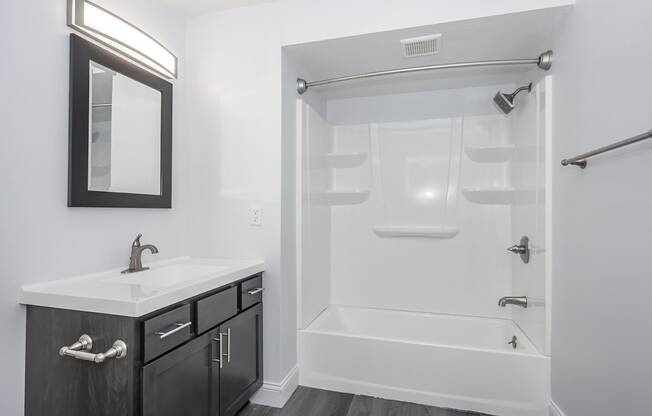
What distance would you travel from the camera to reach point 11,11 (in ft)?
4.21

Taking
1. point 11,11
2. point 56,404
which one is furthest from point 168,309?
point 11,11

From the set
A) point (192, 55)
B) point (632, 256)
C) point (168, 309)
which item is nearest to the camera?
point (632, 256)

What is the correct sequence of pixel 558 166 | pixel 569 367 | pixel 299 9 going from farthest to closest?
pixel 299 9, pixel 558 166, pixel 569 367

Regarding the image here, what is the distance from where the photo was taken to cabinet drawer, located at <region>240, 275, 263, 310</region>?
1860 mm

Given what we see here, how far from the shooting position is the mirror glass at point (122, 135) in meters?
1.59

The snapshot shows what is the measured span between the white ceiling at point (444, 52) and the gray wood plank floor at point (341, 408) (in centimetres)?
211

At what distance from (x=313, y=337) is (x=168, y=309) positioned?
112 centimetres

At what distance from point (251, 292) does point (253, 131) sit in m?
0.95

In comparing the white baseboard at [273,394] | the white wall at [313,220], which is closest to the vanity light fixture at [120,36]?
the white wall at [313,220]

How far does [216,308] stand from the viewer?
162 centimetres

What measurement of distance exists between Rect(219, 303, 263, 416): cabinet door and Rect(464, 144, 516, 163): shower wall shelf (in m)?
1.83

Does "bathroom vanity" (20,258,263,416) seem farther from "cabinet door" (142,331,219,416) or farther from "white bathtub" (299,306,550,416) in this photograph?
"white bathtub" (299,306,550,416)

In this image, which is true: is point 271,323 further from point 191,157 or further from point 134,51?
point 134,51

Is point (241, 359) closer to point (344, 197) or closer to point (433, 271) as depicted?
point (344, 197)
